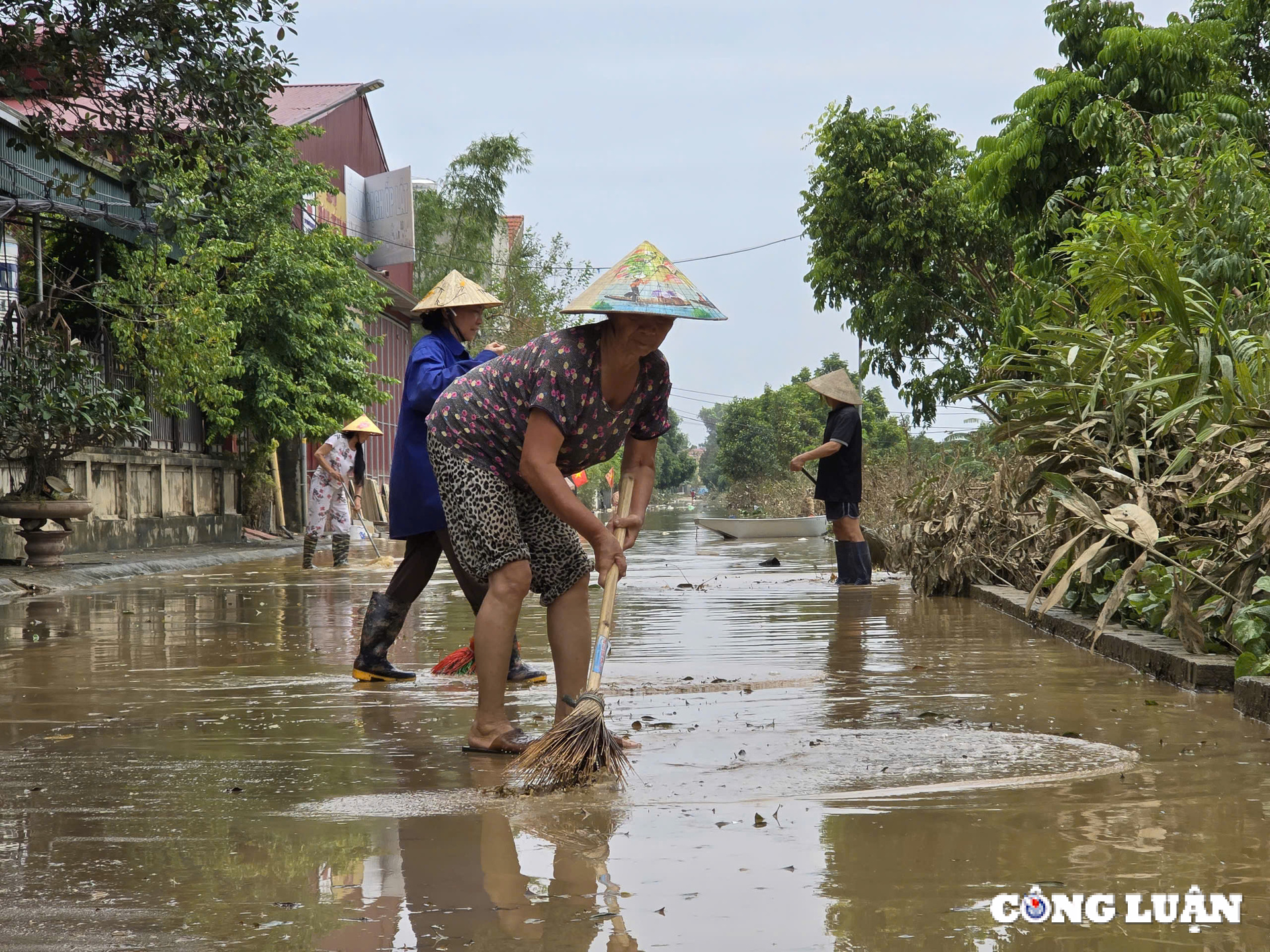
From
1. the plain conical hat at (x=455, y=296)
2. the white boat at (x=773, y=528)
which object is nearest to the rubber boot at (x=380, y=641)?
the plain conical hat at (x=455, y=296)

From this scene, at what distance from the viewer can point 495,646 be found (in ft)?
15.8

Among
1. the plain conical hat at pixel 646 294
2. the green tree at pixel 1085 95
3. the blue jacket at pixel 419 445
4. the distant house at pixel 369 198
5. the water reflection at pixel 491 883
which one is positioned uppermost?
the distant house at pixel 369 198

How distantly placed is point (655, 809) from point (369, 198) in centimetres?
3942

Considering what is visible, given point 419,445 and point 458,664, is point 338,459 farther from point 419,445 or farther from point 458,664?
point 419,445

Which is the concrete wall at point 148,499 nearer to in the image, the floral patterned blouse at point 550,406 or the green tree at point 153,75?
the green tree at point 153,75

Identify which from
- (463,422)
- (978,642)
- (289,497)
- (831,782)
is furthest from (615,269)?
(289,497)

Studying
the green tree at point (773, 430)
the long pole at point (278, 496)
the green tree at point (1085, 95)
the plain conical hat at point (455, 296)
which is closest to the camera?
the plain conical hat at point (455, 296)

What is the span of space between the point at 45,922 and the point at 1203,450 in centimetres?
515

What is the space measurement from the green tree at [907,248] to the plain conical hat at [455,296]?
61.5 ft

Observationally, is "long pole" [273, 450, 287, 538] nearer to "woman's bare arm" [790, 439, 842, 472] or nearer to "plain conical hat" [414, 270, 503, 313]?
"woman's bare arm" [790, 439, 842, 472]

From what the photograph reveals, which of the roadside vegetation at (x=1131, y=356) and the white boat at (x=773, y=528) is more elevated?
the roadside vegetation at (x=1131, y=356)

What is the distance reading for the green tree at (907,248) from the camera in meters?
24.9

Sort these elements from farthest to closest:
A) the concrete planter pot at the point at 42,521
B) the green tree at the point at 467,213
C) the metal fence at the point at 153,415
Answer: the green tree at the point at 467,213 < the metal fence at the point at 153,415 < the concrete planter pot at the point at 42,521

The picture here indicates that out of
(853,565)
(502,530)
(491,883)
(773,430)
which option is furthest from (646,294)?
(773,430)
